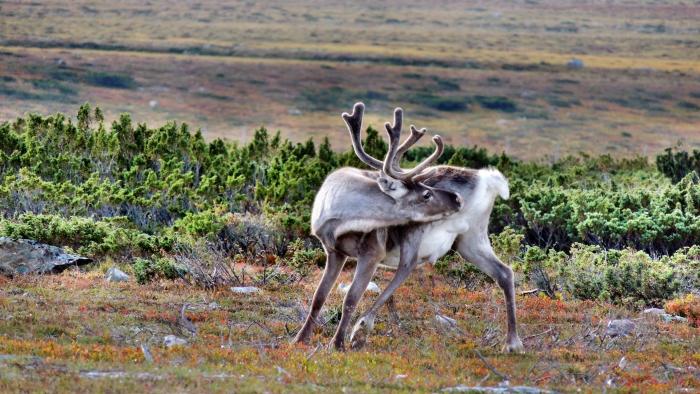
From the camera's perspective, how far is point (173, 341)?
11.9 m

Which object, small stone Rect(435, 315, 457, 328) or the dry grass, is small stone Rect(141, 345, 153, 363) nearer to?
the dry grass

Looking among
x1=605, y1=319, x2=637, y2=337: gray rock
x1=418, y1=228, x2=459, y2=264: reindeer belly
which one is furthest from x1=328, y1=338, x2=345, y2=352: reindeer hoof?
x1=605, y1=319, x2=637, y2=337: gray rock

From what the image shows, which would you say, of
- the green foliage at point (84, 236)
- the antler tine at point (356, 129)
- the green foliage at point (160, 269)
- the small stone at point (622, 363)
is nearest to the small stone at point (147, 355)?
the antler tine at point (356, 129)

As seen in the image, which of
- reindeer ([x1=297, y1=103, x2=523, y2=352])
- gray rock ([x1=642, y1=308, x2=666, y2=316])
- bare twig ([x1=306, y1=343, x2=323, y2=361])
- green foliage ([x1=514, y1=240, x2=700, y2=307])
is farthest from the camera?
green foliage ([x1=514, y1=240, x2=700, y2=307])

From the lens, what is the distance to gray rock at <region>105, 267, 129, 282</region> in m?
16.2

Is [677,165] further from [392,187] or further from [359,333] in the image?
[359,333]

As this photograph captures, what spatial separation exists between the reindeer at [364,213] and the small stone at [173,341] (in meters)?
1.14

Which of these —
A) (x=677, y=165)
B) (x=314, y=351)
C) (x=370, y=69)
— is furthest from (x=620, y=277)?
(x=370, y=69)

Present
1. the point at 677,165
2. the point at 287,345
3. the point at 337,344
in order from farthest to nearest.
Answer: the point at 677,165 < the point at 287,345 < the point at 337,344

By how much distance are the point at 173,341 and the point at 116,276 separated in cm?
460

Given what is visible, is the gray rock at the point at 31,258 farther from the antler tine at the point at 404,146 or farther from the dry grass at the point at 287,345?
the antler tine at the point at 404,146

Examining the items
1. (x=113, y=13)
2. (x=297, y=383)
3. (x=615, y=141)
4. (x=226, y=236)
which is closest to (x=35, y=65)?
(x=615, y=141)

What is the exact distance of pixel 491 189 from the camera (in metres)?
12.7

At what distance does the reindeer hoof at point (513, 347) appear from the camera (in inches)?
484
